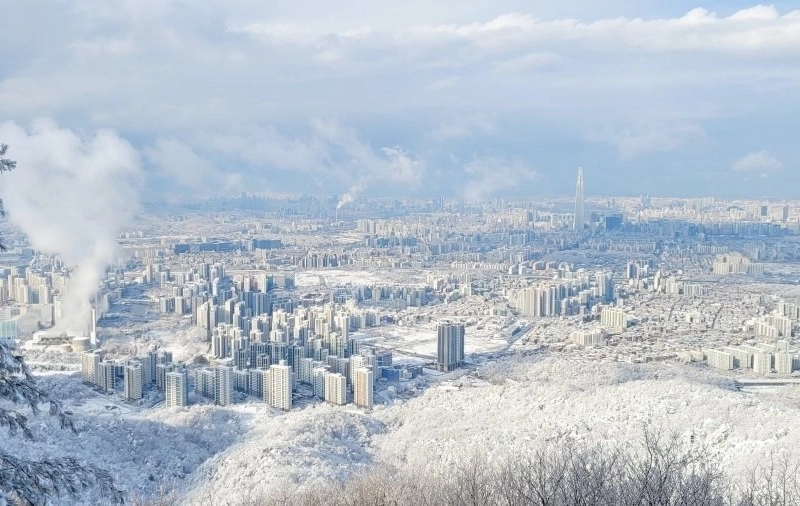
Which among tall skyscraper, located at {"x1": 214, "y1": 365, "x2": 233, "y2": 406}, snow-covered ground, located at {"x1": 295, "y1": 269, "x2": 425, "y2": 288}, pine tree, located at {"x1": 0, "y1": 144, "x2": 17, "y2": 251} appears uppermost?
pine tree, located at {"x1": 0, "y1": 144, "x2": 17, "y2": 251}

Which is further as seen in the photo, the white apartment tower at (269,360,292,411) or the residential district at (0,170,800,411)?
the residential district at (0,170,800,411)

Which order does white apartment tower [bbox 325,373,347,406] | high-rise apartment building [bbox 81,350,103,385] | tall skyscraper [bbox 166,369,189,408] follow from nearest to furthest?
tall skyscraper [bbox 166,369,189,408] → white apartment tower [bbox 325,373,347,406] → high-rise apartment building [bbox 81,350,103,385]

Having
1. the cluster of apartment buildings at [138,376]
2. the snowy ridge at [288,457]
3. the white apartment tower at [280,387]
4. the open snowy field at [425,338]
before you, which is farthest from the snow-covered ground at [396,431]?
the open snowy field at [425,338]

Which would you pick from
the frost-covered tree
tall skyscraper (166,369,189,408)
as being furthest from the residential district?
the frost-covered tree

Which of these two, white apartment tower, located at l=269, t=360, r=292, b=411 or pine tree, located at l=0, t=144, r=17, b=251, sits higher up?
pine tree, located at l=0, t=144, r=17, b=251

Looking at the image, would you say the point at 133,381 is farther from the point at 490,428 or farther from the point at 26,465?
the point at 26,465

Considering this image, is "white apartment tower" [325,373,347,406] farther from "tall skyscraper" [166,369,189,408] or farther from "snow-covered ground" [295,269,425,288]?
"snow-covered ground" [295,269,425,288]
